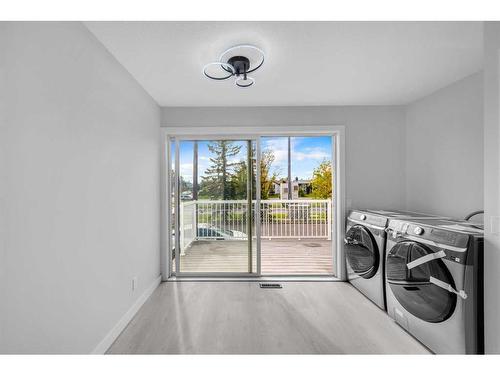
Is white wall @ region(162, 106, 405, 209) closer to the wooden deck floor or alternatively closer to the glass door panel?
the wooden deck floor

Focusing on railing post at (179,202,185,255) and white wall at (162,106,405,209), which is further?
railing post at (179,202,185,255)

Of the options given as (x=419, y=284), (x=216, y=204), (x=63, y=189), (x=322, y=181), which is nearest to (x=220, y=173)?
(x=216, y=204)

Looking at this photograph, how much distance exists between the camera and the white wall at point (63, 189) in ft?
3.40

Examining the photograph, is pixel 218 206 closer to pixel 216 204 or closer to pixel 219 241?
pixel 216 204

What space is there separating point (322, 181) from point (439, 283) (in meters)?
4.41

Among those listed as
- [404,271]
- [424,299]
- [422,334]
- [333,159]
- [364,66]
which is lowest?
[422,334]

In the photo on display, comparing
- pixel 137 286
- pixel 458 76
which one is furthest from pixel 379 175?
pixel 137 286

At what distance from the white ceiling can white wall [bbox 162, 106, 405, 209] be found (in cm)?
31

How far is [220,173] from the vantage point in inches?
126

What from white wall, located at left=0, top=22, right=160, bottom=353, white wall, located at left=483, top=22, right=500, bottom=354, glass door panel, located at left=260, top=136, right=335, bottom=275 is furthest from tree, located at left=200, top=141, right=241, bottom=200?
white wall, located at left=483, top=22, right=500, bottom=354

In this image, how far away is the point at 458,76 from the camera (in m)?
2.26

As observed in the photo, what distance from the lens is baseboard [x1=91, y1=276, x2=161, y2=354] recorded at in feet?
5.53
